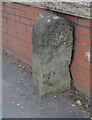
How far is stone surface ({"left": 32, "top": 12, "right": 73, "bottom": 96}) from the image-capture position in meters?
2.85

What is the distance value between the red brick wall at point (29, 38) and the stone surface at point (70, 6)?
3.6 inches

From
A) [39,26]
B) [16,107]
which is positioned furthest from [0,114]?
[39,26]

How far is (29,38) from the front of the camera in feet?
12.6

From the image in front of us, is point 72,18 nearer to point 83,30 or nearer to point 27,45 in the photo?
point 83,30

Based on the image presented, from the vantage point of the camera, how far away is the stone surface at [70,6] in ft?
8.66

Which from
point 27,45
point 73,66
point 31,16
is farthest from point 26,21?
point 73,66

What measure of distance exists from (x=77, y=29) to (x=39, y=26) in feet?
1.65

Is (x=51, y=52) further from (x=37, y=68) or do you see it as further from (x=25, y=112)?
(x=25, y=112)

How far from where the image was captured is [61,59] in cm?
307

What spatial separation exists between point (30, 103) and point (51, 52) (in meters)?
0.75

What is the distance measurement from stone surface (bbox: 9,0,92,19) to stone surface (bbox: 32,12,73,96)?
0.18 m

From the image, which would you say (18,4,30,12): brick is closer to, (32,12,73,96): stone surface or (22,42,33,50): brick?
(22,42,33,50): brick

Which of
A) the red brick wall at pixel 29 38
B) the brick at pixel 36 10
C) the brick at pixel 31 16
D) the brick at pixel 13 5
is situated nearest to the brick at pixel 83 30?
the red brick wall at pixel 29 38

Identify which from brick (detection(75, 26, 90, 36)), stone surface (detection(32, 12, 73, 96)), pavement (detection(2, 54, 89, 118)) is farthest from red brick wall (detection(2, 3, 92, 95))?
pavement (detection(2, 54, 89, 118))
